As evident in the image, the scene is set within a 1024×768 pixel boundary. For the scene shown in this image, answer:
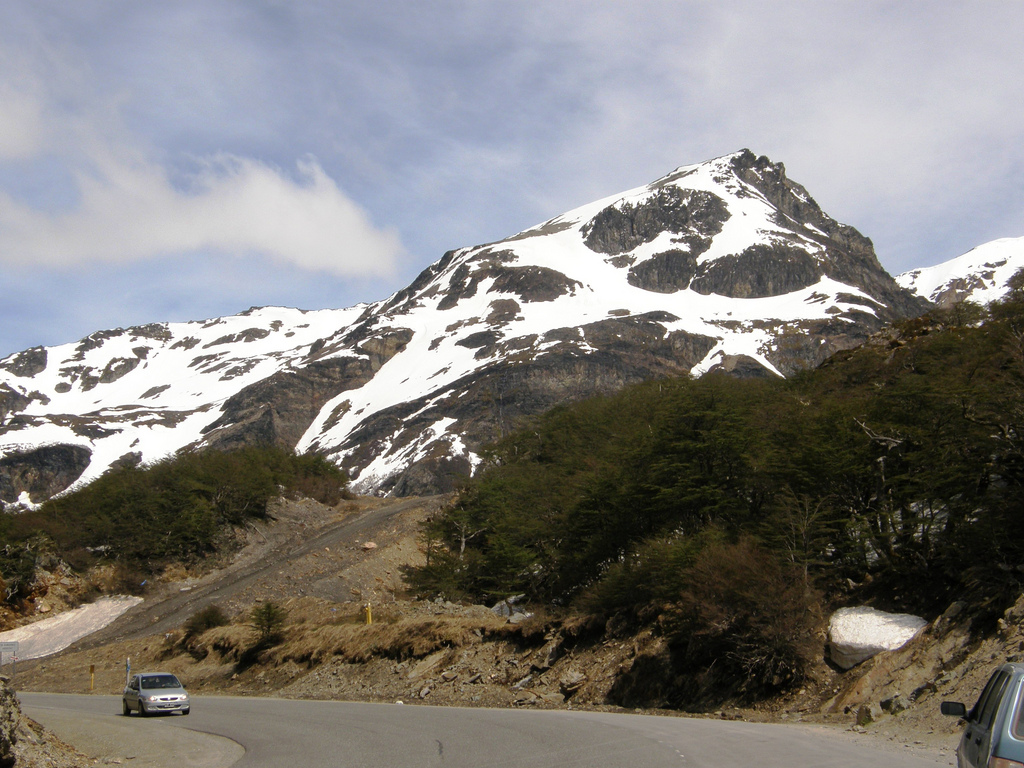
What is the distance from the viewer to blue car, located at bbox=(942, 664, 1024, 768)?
19.2 feet

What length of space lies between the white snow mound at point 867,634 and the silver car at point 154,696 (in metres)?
16.6

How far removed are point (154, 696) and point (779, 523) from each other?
17314 mm

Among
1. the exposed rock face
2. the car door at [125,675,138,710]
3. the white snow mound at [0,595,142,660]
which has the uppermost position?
the exposed rock face

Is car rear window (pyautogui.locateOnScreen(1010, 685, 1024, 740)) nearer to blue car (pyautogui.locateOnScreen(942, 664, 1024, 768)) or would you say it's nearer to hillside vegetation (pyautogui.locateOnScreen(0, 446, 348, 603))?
blue car (pyautogui.locateOnScreen(942, 664, 1024, 768))

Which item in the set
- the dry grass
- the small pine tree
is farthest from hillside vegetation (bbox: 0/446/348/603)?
the small pine tree

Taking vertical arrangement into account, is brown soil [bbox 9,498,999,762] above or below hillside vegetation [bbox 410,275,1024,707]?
below

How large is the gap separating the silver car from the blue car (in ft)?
64.5

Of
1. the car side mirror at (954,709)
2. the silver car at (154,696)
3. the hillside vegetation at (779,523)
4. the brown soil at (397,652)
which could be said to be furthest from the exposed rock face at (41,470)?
the car side mirror at (954,709)

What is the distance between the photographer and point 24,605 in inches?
1631

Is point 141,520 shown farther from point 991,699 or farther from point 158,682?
point 991,699

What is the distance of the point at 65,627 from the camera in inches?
1566

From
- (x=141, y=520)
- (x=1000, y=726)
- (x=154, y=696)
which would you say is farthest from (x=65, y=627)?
(x=1000, y=726)

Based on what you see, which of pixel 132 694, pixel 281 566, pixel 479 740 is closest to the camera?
pixel 479 740

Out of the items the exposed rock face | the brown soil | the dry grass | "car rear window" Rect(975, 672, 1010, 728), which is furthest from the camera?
the exposed rock face
